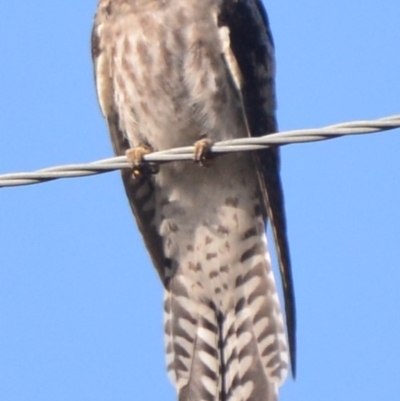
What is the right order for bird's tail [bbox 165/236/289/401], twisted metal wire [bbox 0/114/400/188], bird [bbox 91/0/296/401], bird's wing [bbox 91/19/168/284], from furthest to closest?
bird's wing [bbox 91/19/168/284] < bird's tail [bbox 165/236/289/401] < bird [bbox 91/0/296/401] < twisted metal wire [bbox 0/114/400/188]

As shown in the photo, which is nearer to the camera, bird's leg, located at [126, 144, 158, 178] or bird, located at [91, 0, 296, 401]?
bird's leg, located at [126, 144, 158, 178]

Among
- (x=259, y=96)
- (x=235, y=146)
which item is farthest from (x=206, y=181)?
(x=235, y=146)

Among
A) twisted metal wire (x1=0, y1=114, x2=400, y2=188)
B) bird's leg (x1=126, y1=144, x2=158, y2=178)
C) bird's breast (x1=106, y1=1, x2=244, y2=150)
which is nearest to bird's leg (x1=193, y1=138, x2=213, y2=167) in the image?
bird's leg (x1=126, y1=144, x2=158, y2=178)

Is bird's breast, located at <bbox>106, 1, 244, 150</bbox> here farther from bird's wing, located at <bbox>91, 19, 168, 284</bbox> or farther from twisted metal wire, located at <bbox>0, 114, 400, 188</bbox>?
twisted metal wire, located at <bbox>0, 114, 400, 188</bbox>

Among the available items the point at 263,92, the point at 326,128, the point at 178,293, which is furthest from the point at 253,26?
the point at 326,128

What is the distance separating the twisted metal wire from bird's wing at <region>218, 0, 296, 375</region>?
1524 mm

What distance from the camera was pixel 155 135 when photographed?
7203 millimetres

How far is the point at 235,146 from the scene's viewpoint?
5.02 metres

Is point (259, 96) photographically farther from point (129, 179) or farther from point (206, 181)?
point (129, 179)

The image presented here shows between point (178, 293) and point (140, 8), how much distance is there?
1.70 metres

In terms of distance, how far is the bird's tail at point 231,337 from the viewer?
714 centimetres

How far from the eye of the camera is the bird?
6.98 meters

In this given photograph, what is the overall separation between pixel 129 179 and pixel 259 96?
3.13 ft

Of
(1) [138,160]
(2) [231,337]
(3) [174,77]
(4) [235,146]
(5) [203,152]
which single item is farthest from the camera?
(2) [231,337]
